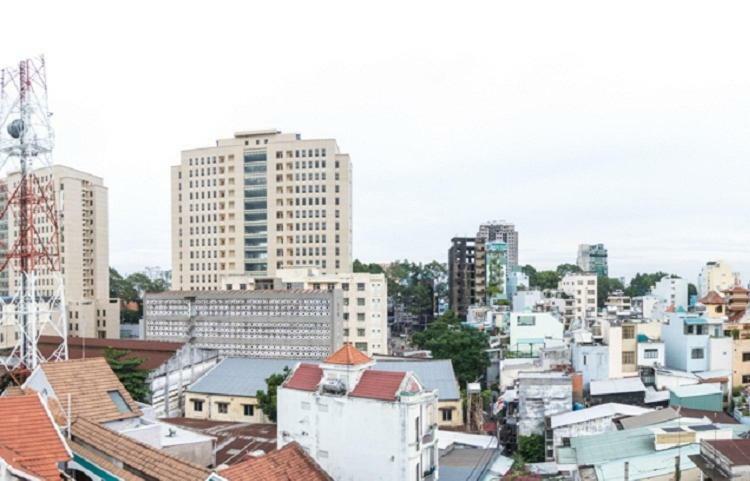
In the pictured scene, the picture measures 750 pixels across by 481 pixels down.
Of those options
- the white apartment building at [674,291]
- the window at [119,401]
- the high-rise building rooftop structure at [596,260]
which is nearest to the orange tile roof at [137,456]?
the window at [119,401]

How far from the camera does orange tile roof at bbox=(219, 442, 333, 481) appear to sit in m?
12.4

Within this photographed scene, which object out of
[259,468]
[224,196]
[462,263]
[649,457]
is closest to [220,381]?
[259,468]

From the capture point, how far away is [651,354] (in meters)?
31.3

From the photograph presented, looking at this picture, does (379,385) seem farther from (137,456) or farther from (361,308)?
(361,308)

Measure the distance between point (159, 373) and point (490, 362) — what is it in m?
21.6

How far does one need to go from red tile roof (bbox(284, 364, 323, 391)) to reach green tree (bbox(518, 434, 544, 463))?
10.6m

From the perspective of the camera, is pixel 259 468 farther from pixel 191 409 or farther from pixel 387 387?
pixel 191 409

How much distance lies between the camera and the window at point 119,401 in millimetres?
15179

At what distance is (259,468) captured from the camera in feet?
42.7

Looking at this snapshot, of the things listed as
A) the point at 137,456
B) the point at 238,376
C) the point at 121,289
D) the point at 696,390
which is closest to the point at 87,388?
the point at 137,456

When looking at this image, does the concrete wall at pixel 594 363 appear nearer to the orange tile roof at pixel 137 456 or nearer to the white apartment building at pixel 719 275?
the orange tile roof at pixel 137 456

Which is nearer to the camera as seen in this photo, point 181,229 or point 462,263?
point 181,229

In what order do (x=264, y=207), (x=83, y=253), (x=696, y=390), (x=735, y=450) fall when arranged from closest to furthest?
(x=735, y=450)
(x=696, y=390)
(x=264, y=207)
(x=83, y=253)

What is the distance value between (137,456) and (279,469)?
11.7ft
